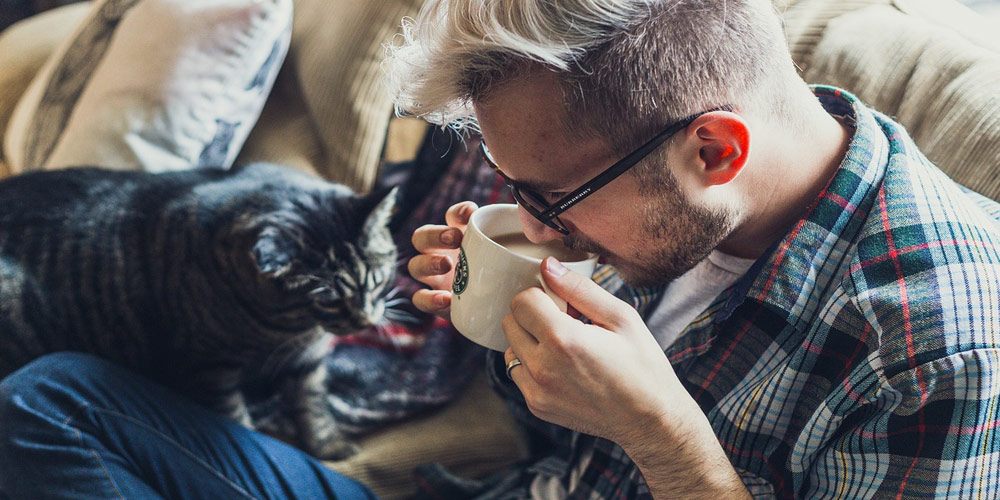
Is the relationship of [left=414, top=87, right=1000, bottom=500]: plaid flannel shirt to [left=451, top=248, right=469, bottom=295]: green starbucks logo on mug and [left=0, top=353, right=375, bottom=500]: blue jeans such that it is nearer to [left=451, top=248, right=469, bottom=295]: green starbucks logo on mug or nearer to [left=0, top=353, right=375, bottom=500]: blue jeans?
[left=451, top=248, right=469, bottom=295]: green starbucks logo on mug

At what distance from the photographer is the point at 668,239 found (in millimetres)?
826

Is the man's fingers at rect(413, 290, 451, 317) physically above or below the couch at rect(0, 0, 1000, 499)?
below

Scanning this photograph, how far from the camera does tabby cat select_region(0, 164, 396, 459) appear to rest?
121cm

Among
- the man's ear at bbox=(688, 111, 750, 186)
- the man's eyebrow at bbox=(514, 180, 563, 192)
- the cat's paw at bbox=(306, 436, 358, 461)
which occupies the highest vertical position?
the man's ear at bbox=(688, 111, 750, 186)

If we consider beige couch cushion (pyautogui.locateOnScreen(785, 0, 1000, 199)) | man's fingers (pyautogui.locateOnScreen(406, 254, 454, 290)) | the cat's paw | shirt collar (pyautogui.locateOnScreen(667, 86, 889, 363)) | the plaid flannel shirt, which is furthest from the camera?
the cat's paw

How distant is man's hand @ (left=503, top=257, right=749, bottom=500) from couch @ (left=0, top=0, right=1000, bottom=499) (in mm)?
504

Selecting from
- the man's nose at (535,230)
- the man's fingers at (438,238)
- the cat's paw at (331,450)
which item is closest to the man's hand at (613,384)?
the man's nose at (535,230)

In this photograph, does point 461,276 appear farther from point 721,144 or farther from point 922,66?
point 922,66

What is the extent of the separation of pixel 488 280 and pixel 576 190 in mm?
137

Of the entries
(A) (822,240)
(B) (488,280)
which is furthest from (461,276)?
(A) (822,240)

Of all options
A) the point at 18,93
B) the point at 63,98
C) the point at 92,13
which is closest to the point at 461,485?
the point at 63,98

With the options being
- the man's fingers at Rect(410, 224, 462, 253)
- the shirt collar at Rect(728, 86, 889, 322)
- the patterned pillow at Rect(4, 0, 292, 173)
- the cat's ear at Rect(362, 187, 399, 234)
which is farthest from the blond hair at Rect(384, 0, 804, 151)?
the patterned pillow at Rect(4, 0, 292, 173)

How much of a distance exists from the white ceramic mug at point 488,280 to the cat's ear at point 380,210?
34 cm

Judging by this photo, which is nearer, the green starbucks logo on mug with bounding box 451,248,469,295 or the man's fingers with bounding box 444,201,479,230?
the green starbucks logo on mug with bounding box 451,248,469,295
